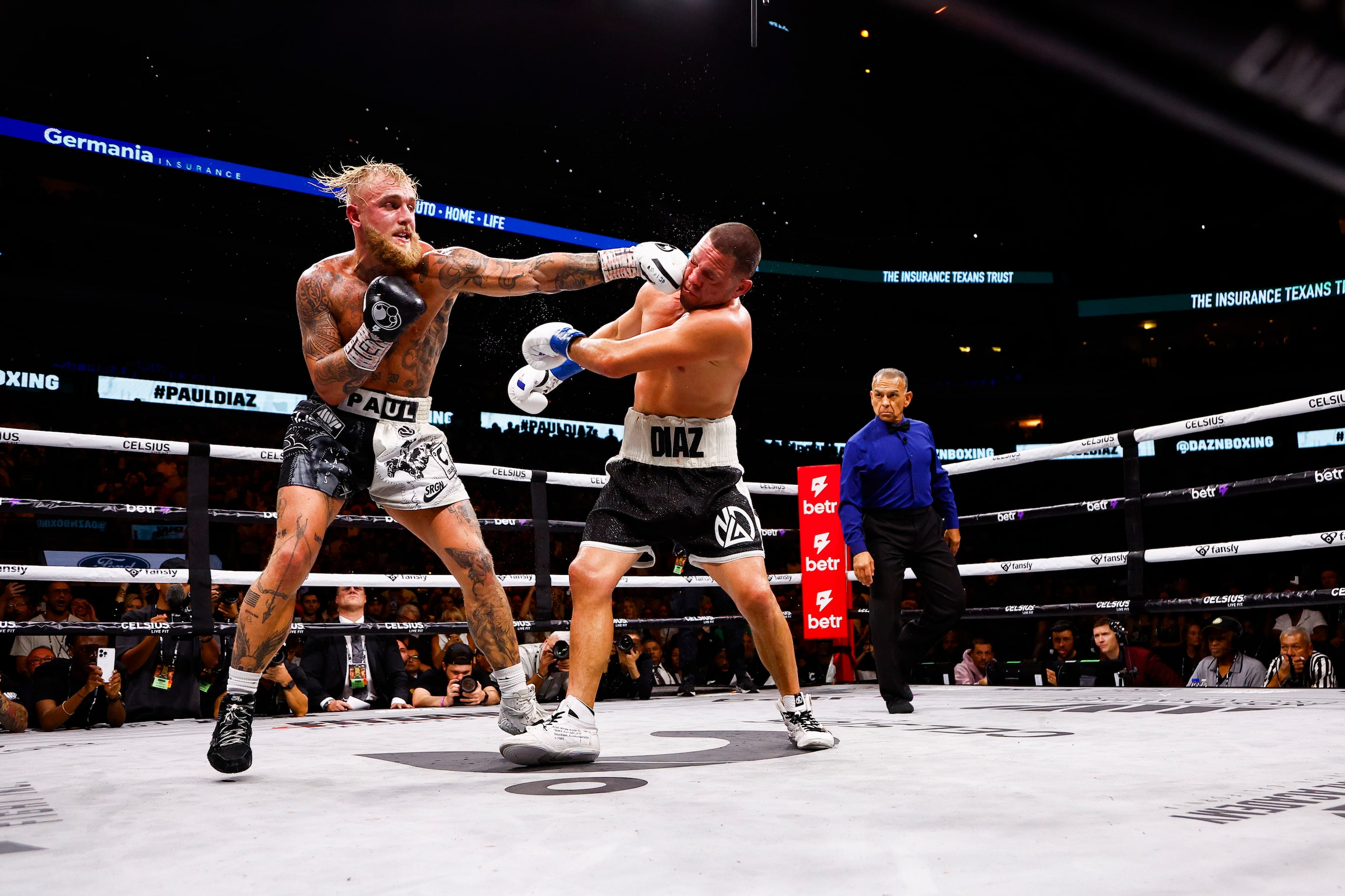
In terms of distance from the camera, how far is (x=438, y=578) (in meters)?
4.04

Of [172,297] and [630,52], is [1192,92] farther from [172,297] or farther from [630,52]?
[172,297]

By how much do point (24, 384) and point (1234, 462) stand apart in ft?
53.2

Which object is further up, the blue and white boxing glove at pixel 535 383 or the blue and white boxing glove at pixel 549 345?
the blue and white boxing glove at pixel 549 345

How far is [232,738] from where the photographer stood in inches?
77.5

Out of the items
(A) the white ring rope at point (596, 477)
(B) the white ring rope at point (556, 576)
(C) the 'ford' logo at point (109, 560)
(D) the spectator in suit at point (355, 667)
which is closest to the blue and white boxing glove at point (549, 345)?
(B) the white ring rope at point (556, 576)

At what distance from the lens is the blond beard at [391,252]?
2297 millimetres

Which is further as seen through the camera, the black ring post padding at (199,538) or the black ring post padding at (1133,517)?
the black ring post padding at (1133,517)

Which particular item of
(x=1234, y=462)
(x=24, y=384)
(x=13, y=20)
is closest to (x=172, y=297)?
(x=24, y=384)

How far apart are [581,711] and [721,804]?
0.66 metres

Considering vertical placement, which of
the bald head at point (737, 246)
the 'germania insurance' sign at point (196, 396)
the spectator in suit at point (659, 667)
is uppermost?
the 'germania insurance' sign at point (196, 396)

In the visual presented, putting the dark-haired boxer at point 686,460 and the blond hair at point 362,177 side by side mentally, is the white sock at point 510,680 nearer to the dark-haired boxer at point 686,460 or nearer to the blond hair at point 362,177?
the dark-haired boxer at point 686,460

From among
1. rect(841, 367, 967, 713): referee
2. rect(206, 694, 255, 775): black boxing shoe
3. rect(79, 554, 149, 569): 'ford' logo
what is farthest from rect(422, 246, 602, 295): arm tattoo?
rect(79, 554, 149, 569): 'ford' logo

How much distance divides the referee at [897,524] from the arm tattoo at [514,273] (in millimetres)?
1565

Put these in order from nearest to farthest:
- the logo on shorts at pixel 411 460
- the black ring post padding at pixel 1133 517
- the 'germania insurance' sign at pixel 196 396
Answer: the logo on shorts at pixel 411 460, the black ring post padding at pixel 1133 517, the 'germania insurance' sign at pixel 196 396
